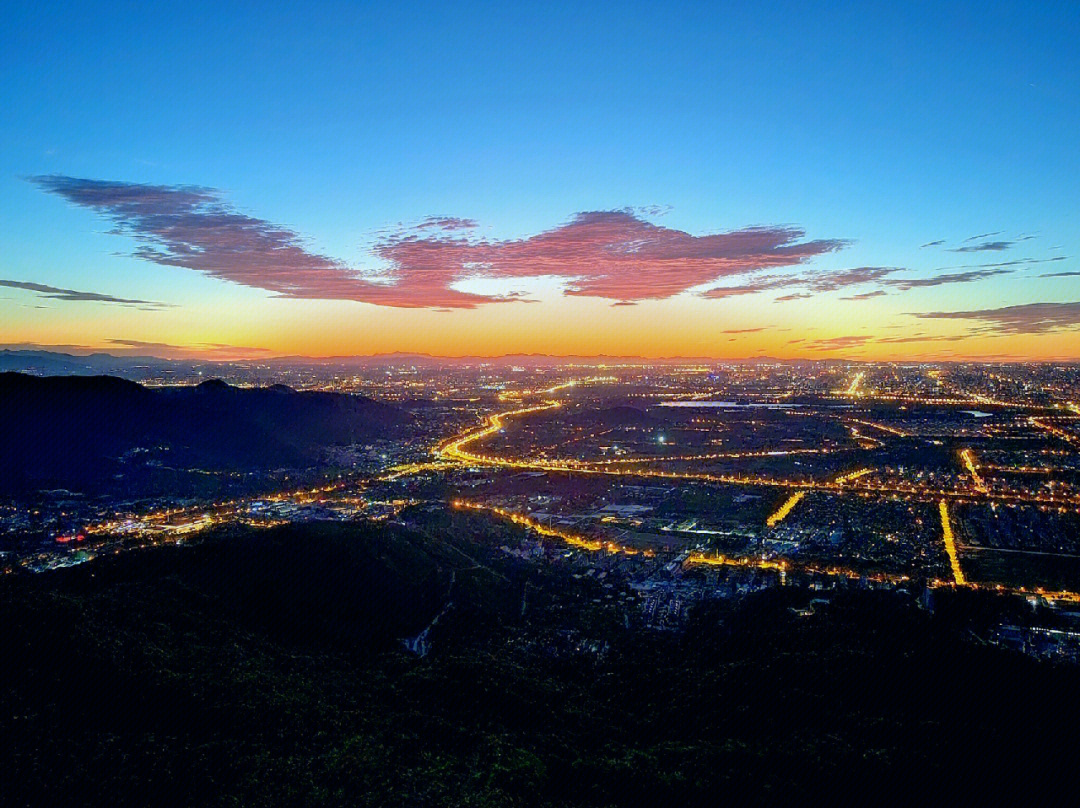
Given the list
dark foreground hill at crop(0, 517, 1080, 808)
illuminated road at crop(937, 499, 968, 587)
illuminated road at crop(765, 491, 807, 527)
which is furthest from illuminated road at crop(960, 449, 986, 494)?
dark foreground hill at crop(0, 517, 1080, 808)

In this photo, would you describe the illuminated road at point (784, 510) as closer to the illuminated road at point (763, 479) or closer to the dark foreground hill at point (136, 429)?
the illuminated road at point (763, 479)

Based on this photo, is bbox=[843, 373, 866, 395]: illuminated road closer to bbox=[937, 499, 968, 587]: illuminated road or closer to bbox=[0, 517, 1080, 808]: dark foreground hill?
bbox=[937, 499, 968, 587]: illuminated road

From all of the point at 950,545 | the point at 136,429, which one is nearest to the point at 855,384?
the point at 950,545

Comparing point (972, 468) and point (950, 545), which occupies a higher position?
point (972, 468)

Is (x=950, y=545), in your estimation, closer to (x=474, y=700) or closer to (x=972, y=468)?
(x=972, y=468)

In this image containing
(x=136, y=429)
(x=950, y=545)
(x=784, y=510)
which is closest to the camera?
(x=950, y=545)

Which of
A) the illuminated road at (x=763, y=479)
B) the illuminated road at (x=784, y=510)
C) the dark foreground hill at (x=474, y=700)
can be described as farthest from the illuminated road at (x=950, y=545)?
the illuminated road at (x=784, y=510)
